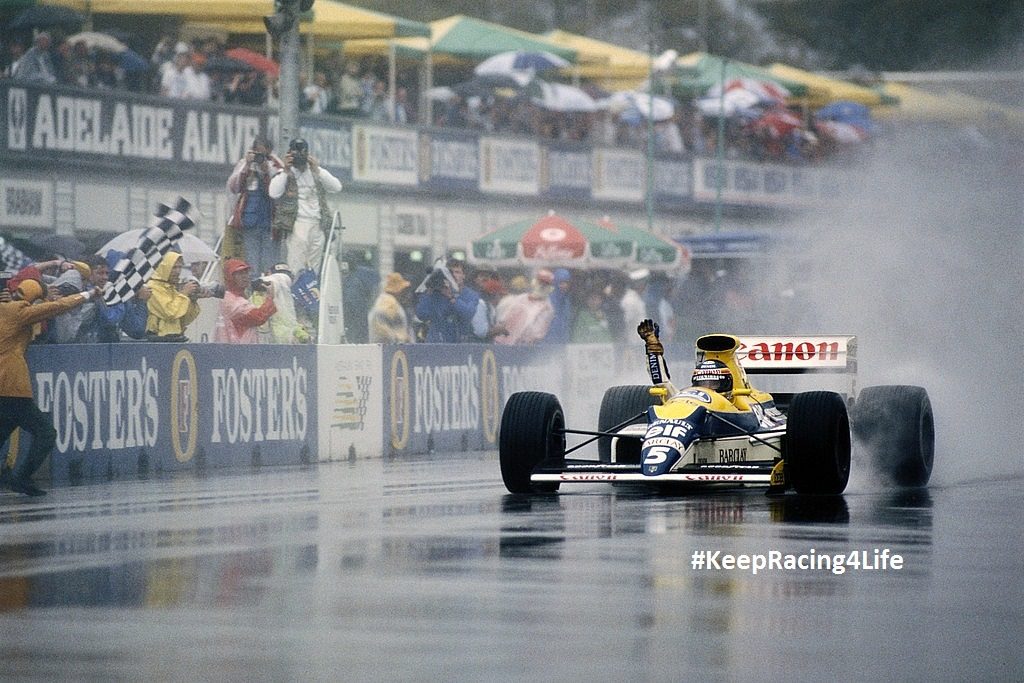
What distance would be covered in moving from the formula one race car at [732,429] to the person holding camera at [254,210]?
19.7ft

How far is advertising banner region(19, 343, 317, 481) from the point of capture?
1823 cm

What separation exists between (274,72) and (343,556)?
58.5ft

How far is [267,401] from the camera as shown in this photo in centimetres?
2072

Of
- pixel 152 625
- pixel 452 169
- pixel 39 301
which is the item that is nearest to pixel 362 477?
pixel 39 301

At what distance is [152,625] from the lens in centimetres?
872

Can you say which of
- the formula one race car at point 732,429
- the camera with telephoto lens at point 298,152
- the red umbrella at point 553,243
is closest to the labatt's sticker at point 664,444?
the formula one race car at point 732,429

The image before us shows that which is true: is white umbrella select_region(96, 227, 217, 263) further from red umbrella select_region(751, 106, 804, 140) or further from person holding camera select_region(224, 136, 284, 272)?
red umbrella select_region(751, 106, 804, 140)

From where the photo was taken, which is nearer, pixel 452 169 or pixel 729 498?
pixel 729 498

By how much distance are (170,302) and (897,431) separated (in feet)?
23.6

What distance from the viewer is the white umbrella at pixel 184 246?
2009cm

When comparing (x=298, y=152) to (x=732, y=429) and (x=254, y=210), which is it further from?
(x=732, y=429)

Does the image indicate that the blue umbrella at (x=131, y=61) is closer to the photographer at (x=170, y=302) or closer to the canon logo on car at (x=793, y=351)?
the photographer at (x=170, y=302)

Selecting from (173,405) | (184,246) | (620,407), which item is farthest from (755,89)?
(620,407)

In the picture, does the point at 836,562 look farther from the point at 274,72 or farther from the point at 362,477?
the point at 274,72
